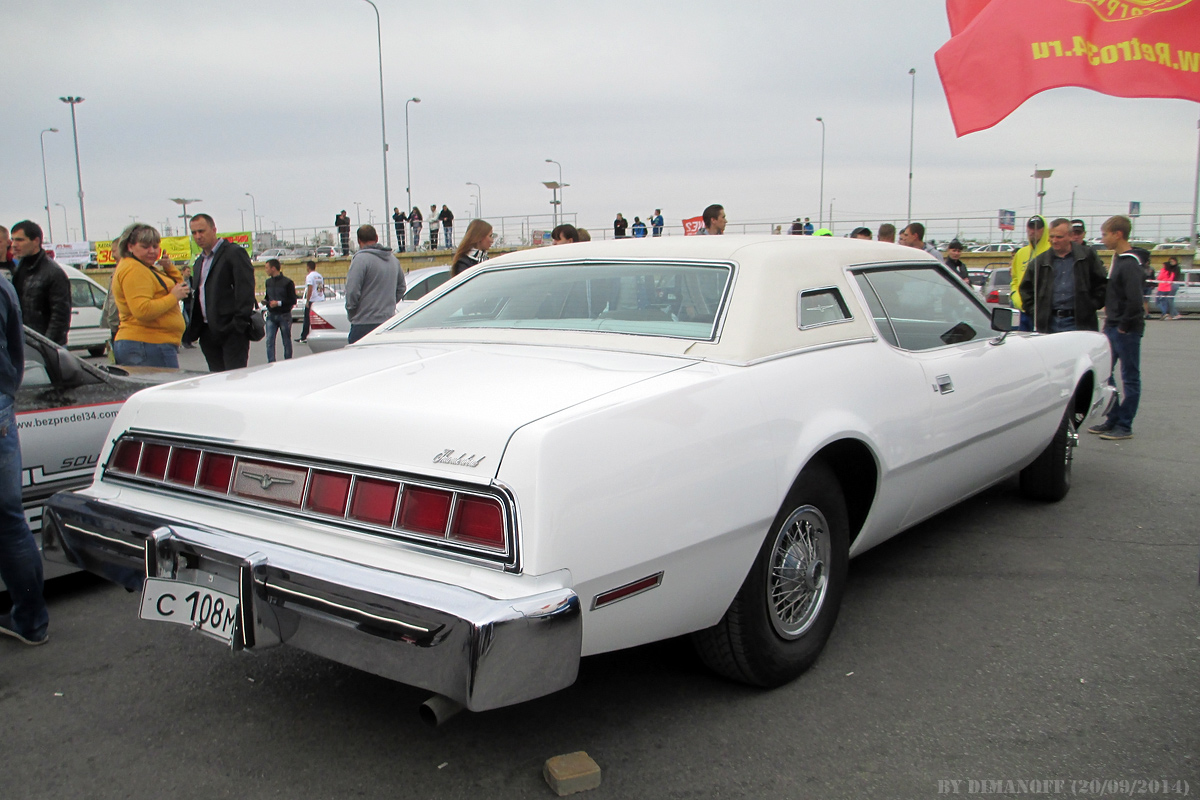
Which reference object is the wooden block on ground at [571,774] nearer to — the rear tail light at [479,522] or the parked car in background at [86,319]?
the rear tail light at [479,522]

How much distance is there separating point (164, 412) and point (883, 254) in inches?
110

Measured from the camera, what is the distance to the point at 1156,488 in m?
5.30

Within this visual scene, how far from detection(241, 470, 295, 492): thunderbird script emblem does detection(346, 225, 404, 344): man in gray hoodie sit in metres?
5.18

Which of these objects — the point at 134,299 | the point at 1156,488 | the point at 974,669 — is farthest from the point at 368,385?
the point at 1156,488

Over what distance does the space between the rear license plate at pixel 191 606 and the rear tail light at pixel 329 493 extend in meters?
0.31

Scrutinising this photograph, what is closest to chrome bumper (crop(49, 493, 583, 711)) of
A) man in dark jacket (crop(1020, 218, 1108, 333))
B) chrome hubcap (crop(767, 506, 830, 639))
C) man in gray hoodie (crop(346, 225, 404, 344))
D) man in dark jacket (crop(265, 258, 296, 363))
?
chrome hubcap (crop(767, 506, 830, 639))

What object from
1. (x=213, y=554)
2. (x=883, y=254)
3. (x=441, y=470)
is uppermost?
(x=883, y=254)

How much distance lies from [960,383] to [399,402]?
7.72ft

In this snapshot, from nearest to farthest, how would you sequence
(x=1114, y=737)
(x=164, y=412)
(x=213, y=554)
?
1. (x=213, y=554)
2. (x=1114, y=737)
3. (x=164, y=412)

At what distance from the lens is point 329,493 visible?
7.55ft

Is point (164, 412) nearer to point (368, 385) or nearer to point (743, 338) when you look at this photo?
point (368, 385)

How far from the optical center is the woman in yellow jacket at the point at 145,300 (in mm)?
5520

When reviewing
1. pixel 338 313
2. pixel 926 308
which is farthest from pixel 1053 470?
pixel 338 313

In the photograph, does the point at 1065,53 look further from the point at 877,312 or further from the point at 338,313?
the point at 338,313
